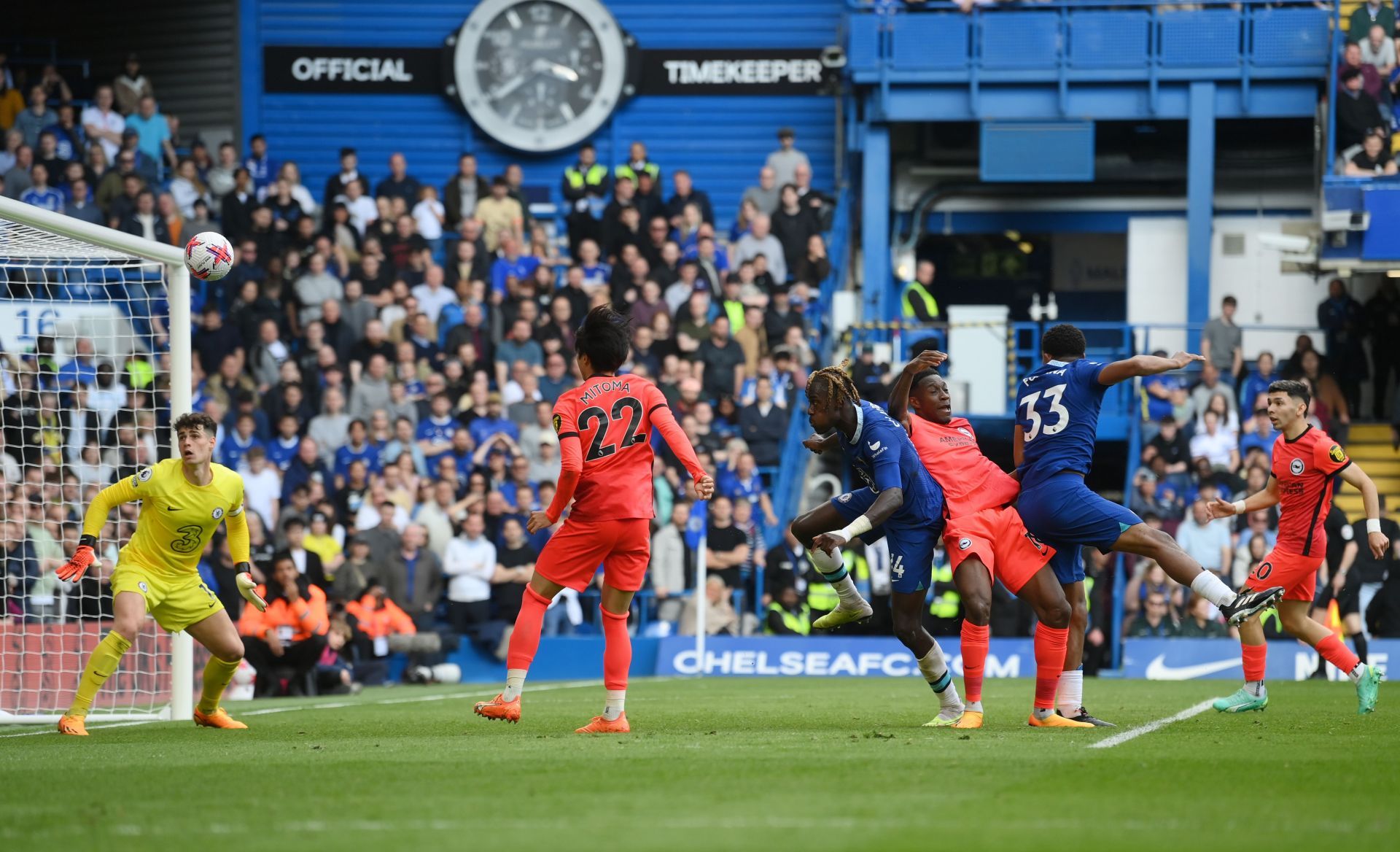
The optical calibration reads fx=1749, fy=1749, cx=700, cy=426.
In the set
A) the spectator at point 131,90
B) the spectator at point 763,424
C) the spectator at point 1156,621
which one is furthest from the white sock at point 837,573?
the spectator at point 131,90

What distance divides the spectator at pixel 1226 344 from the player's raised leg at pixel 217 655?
14349 millimetres

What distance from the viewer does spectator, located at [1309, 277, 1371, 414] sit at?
21.8 meters

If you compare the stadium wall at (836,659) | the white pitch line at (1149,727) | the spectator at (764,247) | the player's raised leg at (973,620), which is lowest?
the stadium wall at (836,659)

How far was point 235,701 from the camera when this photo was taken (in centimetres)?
1538

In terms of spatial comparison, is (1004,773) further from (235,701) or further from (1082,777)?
(235,701)

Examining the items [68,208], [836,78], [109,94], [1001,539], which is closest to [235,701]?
[1001,539]

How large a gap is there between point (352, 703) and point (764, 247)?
1032 cm

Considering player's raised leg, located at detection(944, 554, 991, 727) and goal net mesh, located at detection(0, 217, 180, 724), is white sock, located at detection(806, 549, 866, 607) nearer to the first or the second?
player's raised leg, located at detection(944, 554, 991, 727)

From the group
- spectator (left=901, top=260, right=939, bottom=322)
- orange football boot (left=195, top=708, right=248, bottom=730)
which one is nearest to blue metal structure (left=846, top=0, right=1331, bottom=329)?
spectator (left=901, top=260, right=939, bottom=322)

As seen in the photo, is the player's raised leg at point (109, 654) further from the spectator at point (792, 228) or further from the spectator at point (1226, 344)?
the spectator at point (1226, 344)

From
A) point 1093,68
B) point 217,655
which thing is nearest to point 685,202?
point 1093,68

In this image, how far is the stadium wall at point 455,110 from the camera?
26578 mm

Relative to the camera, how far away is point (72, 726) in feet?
35.2

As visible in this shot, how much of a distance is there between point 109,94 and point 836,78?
33.4 ft
